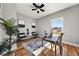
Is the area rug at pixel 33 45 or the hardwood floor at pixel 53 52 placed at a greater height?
the area rug at pixel 33 45

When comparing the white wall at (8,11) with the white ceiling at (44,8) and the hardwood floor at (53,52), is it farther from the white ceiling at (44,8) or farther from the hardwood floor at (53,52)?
the hardwood floor at (53,52)

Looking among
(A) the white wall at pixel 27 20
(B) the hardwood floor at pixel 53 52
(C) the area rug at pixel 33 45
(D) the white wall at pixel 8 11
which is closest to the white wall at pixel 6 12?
(D) the white wall at pixel 8 11

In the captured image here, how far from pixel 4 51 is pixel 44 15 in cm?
110

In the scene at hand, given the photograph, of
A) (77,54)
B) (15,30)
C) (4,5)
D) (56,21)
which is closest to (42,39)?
(56,21)

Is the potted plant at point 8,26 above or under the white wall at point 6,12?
under

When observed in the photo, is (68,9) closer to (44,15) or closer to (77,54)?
(44,15)

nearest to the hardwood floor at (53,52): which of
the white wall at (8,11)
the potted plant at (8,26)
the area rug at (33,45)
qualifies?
the area rug at (33,45)

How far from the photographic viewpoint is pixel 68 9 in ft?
4.78

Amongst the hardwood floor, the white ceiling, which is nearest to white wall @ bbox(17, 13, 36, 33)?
the white ceiling

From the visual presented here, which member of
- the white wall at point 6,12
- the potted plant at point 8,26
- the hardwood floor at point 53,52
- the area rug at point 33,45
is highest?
the white wall at point 6,12

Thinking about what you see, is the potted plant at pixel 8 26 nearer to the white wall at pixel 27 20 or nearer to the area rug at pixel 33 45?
the white wall at pixel 27 20

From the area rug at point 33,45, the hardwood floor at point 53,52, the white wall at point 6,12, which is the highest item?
the white wall at point 6,12

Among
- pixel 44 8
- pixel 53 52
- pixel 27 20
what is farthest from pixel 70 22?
pixel 27 20

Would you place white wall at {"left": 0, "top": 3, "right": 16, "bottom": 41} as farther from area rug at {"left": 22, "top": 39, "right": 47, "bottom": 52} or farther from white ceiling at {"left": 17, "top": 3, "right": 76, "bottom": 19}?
area rug at {"left": 22, "top": 39, "right": 47, "bottom": 52}
